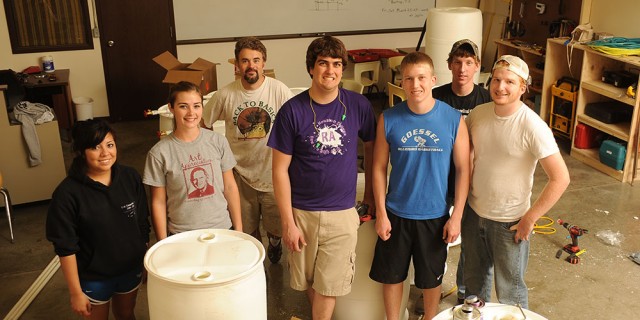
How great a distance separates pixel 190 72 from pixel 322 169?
2608mm

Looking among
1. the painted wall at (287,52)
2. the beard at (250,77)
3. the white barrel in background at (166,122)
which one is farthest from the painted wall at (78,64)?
the beard at (250,77)

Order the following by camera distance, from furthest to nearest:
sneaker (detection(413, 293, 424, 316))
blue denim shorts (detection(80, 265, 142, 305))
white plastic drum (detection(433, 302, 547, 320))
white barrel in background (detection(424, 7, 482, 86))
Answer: white barrel in background (detection(424, 7, 482, 86)) → sneaker (detection(413, 293, 424, 316)) → blue denim shorts (detection(80, 265, 142, 305)) → white plastic drum (detection(433, 302, 547, 320))

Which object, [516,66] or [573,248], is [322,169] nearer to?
[516,66]

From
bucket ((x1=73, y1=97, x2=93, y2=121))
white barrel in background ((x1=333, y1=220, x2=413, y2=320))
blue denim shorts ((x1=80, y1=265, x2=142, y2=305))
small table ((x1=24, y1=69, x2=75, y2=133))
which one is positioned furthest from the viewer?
bucket ((x1=73, y1=97, x2=93, y2=121))

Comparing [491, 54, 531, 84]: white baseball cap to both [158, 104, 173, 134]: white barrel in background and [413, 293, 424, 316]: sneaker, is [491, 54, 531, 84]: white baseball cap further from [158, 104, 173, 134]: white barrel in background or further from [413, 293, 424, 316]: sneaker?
[158, 104, 173, 134]: white barrel in background

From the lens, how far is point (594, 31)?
571cm

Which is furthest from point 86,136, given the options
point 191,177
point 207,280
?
point 207,280

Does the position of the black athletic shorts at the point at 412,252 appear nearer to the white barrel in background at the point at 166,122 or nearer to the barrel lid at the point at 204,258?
the barrel lid at the point at 204,258

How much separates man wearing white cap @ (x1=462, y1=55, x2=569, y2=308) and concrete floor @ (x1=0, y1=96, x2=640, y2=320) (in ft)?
2.31

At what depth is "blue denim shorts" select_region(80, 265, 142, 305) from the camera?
250cm

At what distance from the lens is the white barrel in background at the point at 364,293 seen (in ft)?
9.36

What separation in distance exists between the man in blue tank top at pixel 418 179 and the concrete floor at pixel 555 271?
62 centimetres

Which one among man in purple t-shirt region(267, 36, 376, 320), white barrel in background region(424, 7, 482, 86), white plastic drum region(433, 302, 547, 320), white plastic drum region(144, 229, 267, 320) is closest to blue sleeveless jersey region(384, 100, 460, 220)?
man in purple t-shirt region(267, 36, 376, 320)

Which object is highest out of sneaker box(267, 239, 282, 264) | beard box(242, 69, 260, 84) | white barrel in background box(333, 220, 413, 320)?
beard box(242, 69, 260, 84)
